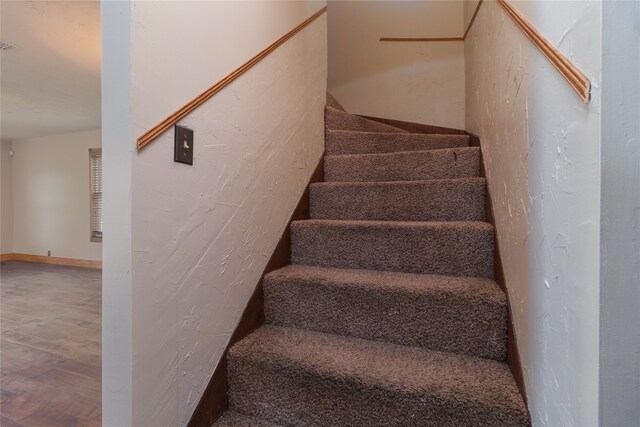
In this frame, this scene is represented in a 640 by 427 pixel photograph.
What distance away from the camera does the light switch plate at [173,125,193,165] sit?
82 centimetres

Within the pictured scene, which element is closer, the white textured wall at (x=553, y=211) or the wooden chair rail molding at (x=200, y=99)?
the white textured wall at (x=553, y=211)

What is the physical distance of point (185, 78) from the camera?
849mm

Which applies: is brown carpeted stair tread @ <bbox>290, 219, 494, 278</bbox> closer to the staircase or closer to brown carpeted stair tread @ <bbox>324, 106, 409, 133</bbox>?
the staircase

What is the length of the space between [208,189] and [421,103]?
2.28 meters

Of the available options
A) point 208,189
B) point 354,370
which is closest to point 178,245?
point 208,189

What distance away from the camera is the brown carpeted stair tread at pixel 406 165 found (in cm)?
158

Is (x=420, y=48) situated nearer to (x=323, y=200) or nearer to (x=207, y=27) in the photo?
(x=323, y=200)

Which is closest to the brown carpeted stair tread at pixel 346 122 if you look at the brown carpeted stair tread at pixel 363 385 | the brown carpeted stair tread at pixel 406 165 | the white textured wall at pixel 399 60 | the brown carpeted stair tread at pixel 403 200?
the brown carpeted stair tread at pixel 406 165

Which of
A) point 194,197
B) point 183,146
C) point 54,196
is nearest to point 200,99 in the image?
point 183,146

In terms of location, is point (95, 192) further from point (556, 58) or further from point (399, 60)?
point (556, 58)

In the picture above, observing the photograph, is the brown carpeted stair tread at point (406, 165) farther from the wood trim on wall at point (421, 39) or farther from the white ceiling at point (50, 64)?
the white ceiling at point (50, 64)

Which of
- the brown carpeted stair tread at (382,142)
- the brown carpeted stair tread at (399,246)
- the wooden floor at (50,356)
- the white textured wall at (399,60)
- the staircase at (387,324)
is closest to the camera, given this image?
the staircase at (387,324)

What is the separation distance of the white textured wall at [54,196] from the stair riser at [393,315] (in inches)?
187

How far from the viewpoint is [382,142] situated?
6.70ft
